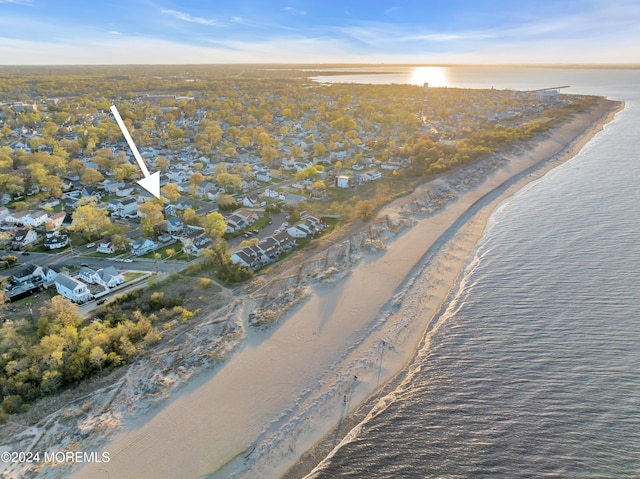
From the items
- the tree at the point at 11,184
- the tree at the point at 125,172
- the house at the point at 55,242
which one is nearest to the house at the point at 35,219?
the house at the point at 55,242

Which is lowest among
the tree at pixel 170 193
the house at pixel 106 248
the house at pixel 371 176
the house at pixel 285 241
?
the house at pixel 106 248

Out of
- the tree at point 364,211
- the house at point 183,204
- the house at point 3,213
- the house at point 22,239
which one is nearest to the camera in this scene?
the house at point 22,239

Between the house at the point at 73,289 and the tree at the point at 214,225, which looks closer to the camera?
the house at the point at 73,289

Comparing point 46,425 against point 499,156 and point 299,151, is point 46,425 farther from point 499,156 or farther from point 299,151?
point 499,156

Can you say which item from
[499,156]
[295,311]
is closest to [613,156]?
[499,156]

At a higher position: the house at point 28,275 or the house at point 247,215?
the house at point 247,215

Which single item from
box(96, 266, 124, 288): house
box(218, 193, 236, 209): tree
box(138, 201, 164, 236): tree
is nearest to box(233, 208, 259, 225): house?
box(218, 193, 236, 209): tree

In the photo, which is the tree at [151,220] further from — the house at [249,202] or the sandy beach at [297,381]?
the sandy beach at [297,381]
